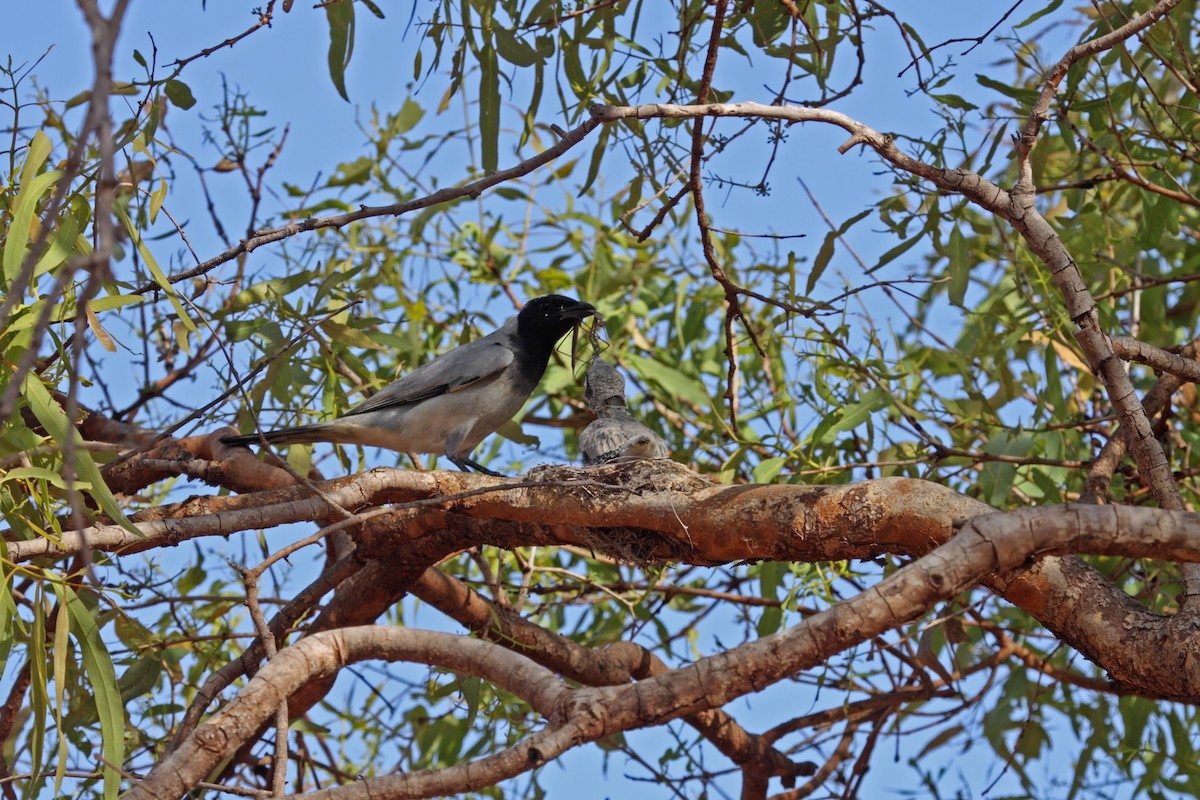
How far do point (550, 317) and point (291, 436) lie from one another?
1.18 meters

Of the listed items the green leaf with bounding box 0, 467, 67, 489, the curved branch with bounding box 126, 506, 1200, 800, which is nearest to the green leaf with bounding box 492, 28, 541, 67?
the green leaf with bounding box 0, 467, 67, 489

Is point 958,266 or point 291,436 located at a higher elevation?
point 958,266

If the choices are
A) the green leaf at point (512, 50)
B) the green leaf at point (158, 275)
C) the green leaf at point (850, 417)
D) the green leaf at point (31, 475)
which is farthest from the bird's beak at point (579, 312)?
the green leaf at point (31, 475)

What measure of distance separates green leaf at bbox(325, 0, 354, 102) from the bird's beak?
1.44 metres

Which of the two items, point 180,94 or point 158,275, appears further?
point 180,94

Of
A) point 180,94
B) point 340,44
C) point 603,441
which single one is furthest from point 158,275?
point 603,441

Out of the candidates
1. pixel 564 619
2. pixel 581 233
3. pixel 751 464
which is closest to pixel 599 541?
pixel 751 464

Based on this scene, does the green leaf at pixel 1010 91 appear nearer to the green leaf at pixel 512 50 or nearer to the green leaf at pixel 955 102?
the green leaf at pixel 955 102

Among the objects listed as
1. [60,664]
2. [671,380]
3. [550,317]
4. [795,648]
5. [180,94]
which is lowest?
[795,648]

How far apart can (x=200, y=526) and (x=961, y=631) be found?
2388mm

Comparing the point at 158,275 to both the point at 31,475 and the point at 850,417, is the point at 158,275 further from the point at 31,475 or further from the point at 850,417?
the point at 850,417

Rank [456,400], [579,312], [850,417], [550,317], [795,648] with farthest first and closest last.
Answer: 1. [550,317]
2. [579,312]
3. [456,400]
4. [850,417]
5. [795,648]

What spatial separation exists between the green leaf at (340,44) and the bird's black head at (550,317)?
1456mm

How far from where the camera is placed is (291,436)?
148 inches
